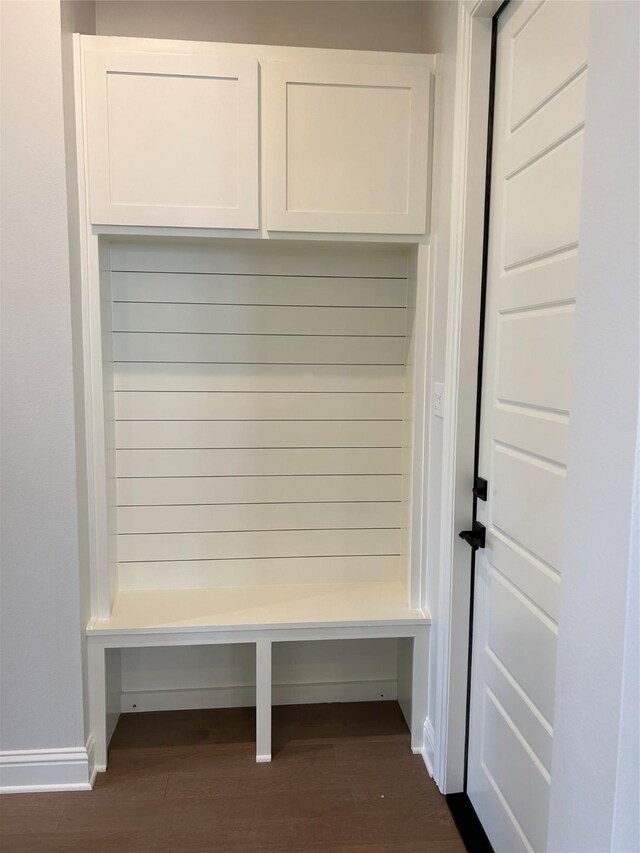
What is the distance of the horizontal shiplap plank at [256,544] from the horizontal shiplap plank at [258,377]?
573 millimetres

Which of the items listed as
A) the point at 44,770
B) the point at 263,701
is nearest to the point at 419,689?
the point at 263,701

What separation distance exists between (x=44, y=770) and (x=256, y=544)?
1.01 m

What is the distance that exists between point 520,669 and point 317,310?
1.42 metres

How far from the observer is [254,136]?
1.87 metres

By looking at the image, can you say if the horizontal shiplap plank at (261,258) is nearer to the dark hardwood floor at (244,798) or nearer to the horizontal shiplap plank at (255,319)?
the horizontal shiplap plank at (255,319)

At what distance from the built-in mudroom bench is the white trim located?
0.23 metres

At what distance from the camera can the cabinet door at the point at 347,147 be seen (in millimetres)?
1886

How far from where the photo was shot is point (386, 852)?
1699mm

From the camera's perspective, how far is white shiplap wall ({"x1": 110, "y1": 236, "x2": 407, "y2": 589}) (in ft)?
7.29

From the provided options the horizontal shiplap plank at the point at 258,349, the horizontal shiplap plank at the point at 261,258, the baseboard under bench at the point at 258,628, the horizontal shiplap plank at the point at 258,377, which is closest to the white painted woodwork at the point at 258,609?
the baseboard under bench at the point at 258,628

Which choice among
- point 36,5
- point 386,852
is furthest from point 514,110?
point 386,852

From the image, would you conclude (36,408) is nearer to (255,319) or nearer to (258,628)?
(255,319)

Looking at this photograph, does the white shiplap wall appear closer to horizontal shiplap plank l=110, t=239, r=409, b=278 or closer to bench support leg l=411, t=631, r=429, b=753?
horizontal shiplap plank l=110, t=239, r=409, b=278

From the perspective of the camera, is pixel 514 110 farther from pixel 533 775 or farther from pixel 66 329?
pixel 533 775
